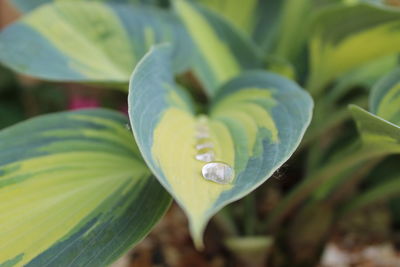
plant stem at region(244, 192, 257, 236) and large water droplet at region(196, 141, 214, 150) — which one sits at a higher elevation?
large water droplet at region(196, 141, 214, 150)

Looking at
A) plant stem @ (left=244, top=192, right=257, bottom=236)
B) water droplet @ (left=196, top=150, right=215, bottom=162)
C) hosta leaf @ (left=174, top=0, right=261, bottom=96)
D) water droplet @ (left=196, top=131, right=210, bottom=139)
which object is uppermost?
water droplet @ (left=196, top=150, right=215, bottom=162)

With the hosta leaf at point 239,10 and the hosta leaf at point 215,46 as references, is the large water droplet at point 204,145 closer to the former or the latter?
the hosta leaf at point 215,46

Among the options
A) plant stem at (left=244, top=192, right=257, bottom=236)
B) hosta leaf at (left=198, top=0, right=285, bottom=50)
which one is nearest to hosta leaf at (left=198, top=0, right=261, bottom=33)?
hosta leaf at (left=198, top=0, right=285, bottom=50)

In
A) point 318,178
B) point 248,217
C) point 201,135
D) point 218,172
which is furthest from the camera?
point 248,217

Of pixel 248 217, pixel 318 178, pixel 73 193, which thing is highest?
pixel 73 193

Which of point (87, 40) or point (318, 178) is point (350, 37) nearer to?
point (318, 178)

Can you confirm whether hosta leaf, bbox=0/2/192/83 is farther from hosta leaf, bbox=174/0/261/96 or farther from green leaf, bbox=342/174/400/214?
green leaf, bbox=342/174/400/214

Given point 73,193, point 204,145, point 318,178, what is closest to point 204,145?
point 204,145
